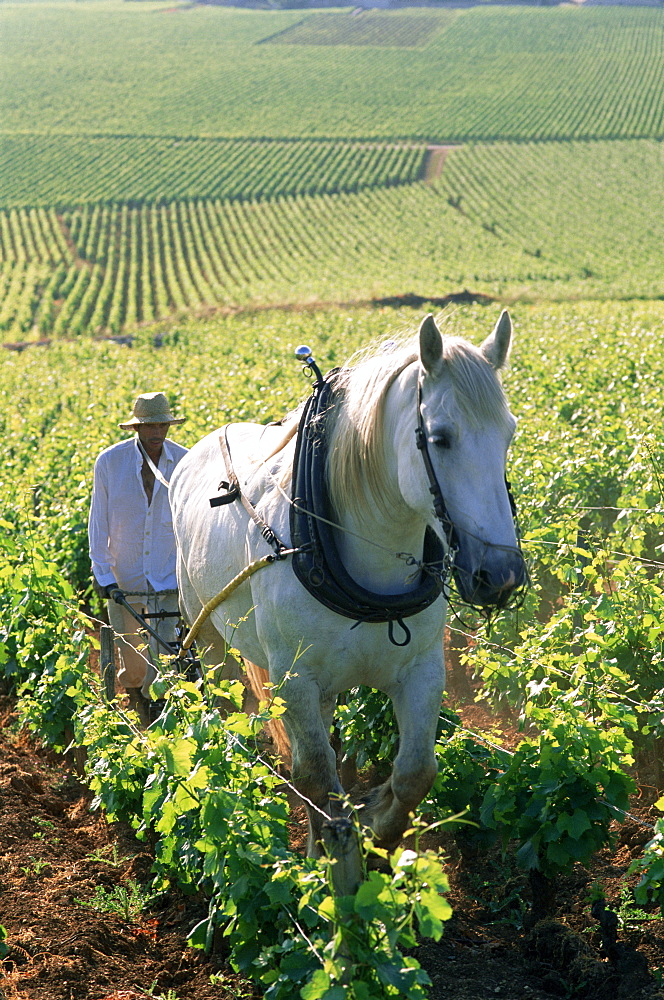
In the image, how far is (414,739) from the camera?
11.4 ft

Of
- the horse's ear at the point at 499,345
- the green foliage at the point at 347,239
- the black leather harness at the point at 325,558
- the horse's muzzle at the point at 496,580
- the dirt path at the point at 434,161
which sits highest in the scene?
the horse's ear at the point at 499,345

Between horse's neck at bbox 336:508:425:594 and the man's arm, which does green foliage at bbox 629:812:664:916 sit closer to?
horse's neck at bbox 336:508:425:594

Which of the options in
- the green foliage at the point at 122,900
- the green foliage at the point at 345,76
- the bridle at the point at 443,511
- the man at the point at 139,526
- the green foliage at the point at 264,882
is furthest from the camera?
the green foliage at the point at 345,76

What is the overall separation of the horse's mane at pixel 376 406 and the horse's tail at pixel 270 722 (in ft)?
3.36

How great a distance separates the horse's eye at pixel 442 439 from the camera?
2.87 meters

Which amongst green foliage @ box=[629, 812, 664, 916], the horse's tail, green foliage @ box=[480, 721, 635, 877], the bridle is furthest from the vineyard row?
green foliage @ box=[629, 812, 664, 916]

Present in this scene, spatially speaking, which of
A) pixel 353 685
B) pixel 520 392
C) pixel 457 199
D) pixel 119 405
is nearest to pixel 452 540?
pixel 353 685

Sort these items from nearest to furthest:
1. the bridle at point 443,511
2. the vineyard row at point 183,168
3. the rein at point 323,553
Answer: the bridle at point 443,511
the rein at point 323,553
the vineyard row at point 183,168

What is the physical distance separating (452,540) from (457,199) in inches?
2301

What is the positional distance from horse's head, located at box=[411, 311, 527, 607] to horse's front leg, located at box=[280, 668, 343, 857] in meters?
0.87

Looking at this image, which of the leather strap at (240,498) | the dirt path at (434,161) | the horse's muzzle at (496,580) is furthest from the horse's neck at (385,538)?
the dirt path at (434,161)

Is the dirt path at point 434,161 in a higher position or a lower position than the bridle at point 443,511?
lower

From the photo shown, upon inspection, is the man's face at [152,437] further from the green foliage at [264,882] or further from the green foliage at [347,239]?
the green foliage at [347,239]

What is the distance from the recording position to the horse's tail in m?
4.14
